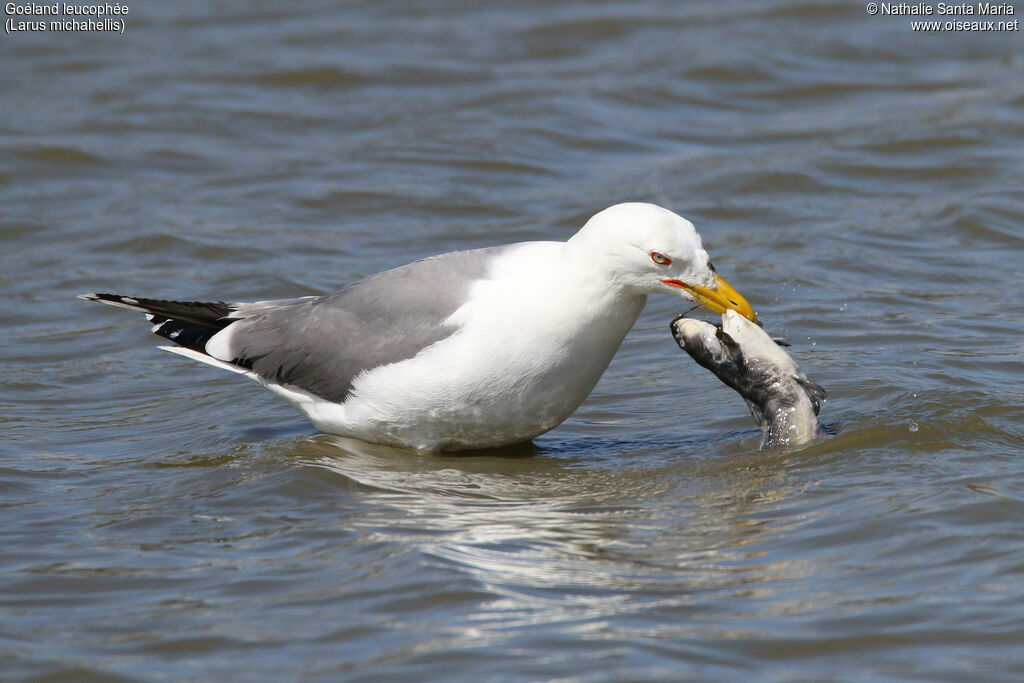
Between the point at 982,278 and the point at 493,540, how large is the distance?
16.9 ft

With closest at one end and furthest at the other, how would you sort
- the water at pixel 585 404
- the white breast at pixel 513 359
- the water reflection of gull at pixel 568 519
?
the water at pixel 585 404
the water reflection of gull at pixel 568 519
the white breast at pixel 513 359

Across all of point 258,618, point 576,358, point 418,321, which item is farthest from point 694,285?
point 258,618

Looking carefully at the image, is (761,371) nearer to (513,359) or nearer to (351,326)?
(513,359)

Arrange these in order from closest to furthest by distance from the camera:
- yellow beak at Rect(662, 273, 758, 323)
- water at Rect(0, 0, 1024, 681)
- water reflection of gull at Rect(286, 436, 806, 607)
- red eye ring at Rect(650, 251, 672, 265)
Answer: water at Rect(0, 0, 1024, 681), water reflection of gull at Rect(286, 436, 806, 607), red eye ring at Rect(650, 251, 672, 265), yellow beak at Rect(662, 273, 758, 323)

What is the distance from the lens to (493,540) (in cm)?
555

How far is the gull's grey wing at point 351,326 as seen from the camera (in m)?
6.57

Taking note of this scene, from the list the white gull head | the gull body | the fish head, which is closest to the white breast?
the gull body

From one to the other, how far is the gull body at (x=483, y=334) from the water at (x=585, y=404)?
275 millimetres

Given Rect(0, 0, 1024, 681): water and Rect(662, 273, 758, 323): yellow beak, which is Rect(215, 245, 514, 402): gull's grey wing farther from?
Rect(662, 273, 758, 323): yellow beak

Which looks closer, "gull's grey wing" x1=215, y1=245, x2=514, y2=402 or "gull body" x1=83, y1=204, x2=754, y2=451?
"gull body" x1=83, y1=204, x2=754, y2=451

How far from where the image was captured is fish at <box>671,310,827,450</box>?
636cm

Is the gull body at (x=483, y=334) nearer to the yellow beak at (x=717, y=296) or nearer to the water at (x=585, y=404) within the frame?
the yellow beak at (x=717, y=296)

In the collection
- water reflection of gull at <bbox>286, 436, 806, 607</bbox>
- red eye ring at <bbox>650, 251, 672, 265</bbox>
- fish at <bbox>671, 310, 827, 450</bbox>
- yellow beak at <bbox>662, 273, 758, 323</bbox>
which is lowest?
water reflection of gull at <bbox>286, 436, 806, 607</bbox>

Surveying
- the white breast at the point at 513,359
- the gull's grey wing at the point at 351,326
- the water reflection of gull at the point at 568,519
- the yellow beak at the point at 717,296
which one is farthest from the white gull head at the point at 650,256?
the water reflection of gull at the point at 568,519
